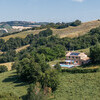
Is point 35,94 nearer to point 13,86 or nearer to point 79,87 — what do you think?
point 79,87

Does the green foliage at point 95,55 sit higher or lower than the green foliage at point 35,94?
higher

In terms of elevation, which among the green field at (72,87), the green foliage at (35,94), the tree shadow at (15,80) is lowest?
the tree shadow at (15,80)

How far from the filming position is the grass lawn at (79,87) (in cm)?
2857

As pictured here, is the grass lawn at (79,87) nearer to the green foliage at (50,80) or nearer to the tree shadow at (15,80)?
the green foliage at (50,80)

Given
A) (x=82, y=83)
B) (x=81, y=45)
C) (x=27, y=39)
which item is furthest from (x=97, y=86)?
(x=27, y=39)

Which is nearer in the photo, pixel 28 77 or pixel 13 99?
pixel 13 99

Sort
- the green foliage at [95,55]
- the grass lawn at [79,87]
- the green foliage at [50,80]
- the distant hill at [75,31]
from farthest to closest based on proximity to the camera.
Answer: the distant hill at [75,31], the green foliage at [95,55], the green foliage at [50,80], the grass lawn at [79,87]

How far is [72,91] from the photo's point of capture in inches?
1205

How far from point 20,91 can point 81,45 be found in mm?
49155

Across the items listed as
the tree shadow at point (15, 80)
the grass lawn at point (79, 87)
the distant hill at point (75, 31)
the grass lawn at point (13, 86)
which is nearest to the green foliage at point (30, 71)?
the tree shadow at point (15, 80)

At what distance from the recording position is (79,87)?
31.8 m

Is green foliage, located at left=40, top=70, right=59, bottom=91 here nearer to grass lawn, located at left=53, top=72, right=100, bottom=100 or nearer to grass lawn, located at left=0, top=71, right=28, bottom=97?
grass lawn, located at left=53, top=72, right=100, bottom=100

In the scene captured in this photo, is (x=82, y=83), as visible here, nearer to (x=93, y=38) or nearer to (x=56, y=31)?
(x=93, y=38)

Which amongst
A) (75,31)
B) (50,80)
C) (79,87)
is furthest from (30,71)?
(75,31)
